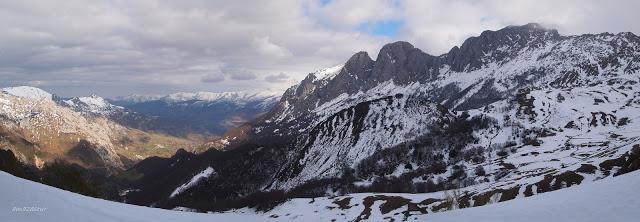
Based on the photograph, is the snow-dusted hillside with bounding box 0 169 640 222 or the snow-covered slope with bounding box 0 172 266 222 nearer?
the snow-covered slope with bounding box 0 172 266 222

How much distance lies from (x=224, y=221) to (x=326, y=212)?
121091 mm

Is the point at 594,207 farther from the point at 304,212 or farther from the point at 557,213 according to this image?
the point at 304,212

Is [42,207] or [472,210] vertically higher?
[42,207]

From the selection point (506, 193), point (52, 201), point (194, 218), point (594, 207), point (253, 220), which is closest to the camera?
point (52, 201)

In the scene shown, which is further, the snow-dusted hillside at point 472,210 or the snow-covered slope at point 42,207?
the snow-dusted hillside at point 472,210

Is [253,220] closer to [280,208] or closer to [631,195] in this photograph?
[631,195]

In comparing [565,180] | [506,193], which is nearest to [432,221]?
[506,193]

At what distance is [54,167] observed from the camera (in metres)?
128

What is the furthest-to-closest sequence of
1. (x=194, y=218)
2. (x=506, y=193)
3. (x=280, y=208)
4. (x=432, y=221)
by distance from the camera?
(x=280, y=208), (x=506, y=193), (x=194, y=218), (x=432, y=221)

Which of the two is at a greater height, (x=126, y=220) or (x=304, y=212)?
(x=126, y=220)

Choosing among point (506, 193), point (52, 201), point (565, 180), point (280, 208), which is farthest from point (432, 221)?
point (280, 208)

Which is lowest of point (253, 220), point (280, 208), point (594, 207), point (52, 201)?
point (280, 208)

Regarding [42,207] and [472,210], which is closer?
[42,207]

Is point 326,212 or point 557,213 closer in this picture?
point 557,213
